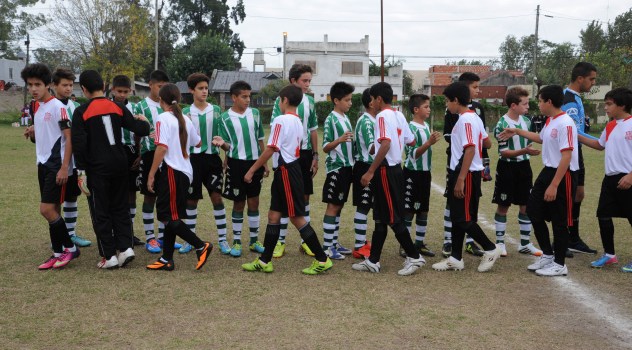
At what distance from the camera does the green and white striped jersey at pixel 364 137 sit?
22.2 feet

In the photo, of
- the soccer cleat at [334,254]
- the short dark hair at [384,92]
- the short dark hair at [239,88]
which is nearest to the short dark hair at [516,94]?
the short dark hair at [384,92]

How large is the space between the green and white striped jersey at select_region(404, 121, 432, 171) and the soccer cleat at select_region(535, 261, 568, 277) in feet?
5.88

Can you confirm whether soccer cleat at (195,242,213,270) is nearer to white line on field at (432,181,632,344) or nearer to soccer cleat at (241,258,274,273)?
soccer cleat at (241,258,274,273)

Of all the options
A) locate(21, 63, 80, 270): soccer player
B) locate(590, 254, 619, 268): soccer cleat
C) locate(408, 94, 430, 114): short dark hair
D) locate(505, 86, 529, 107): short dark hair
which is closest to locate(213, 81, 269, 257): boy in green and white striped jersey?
locate(21, 63, 80, 270): soccer player

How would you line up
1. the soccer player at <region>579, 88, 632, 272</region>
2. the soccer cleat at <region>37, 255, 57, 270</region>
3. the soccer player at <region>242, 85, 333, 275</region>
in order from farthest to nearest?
the soccer player at <region>579, 88, 632, 272</region> < the soccer cleat at <region>37, 255, 57, 270</region> < the soccer player at <region>242, 85, 333, 275</region>

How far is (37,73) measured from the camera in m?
6.41

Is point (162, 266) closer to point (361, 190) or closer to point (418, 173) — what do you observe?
point (361, 190)

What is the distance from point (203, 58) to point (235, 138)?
58.1m

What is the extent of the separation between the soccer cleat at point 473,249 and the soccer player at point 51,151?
4.68m

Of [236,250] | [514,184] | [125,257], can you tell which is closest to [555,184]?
[514,184]

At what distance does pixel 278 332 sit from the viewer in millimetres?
4543

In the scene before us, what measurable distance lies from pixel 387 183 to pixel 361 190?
893 millimetres

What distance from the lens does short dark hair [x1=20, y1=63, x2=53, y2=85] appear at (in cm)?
639

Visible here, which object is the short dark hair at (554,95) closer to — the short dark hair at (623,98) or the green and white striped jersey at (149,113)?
the short dark hair at (623,98)
